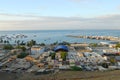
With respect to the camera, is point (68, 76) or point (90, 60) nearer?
point (68, 76)

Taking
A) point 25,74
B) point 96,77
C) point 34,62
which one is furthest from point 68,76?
point 34,62

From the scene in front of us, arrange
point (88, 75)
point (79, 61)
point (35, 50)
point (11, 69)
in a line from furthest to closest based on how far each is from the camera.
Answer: point (35, 50) → point (79, 61) → point (11, 69) → point (88, 75)

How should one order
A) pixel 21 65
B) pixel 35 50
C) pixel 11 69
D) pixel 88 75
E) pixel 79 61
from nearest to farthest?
pixel 88 75 → pixel 11 69 → pixel 21 65 → pixel 79 61 → pixel 35 50

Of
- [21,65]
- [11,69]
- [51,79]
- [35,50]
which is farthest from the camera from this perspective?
[35,50]

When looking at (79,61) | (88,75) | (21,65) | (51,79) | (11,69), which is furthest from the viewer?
(79,61)

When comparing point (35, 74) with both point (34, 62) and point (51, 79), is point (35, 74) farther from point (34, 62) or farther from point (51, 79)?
point (34, 62)

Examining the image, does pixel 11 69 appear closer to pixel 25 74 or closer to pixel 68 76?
pixel 25 74

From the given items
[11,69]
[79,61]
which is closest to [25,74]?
[11,69]

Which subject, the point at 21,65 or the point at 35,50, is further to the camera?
the point at 35,50
